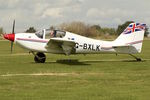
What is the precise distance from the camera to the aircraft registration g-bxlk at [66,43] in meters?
17.2

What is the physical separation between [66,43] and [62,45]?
18.3 inches

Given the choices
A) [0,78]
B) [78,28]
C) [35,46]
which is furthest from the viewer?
[78,28]

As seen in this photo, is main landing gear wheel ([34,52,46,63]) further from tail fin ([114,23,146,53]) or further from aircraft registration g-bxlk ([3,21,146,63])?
tail fin ([114,23,146,53])

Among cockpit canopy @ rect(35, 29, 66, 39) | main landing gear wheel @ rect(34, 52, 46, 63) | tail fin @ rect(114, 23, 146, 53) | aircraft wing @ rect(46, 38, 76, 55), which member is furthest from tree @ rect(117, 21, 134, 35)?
cockpit canopy @ rect(35, 29, 66, 39)

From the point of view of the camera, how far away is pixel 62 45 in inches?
674

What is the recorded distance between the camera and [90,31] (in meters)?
96.6

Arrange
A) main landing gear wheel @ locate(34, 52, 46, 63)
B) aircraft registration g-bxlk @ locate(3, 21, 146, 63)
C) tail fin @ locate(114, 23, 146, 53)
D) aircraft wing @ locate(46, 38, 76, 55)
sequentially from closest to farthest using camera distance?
aircraft wing @ locate(46, 38, 76, 55)
aircraft registration g-bxlk @ locate(3, 21, 146, 63)
main landing gear wheel @ locate(34, 52, 46, 63)
tail fin @ locate(114, 23, 146, 53)

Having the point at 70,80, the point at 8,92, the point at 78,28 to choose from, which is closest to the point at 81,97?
the point at 8,92

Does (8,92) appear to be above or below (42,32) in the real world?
below

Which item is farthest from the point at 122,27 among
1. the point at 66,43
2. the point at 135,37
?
the point at 66,43

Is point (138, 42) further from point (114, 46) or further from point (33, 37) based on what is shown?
point (33, 37)

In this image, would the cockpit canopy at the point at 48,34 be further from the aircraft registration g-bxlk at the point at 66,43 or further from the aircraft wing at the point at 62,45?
the aircraft wing at the point at 62,45

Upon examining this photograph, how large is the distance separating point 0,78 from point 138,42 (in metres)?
9.92

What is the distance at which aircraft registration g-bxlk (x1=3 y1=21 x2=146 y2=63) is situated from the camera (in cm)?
1716
